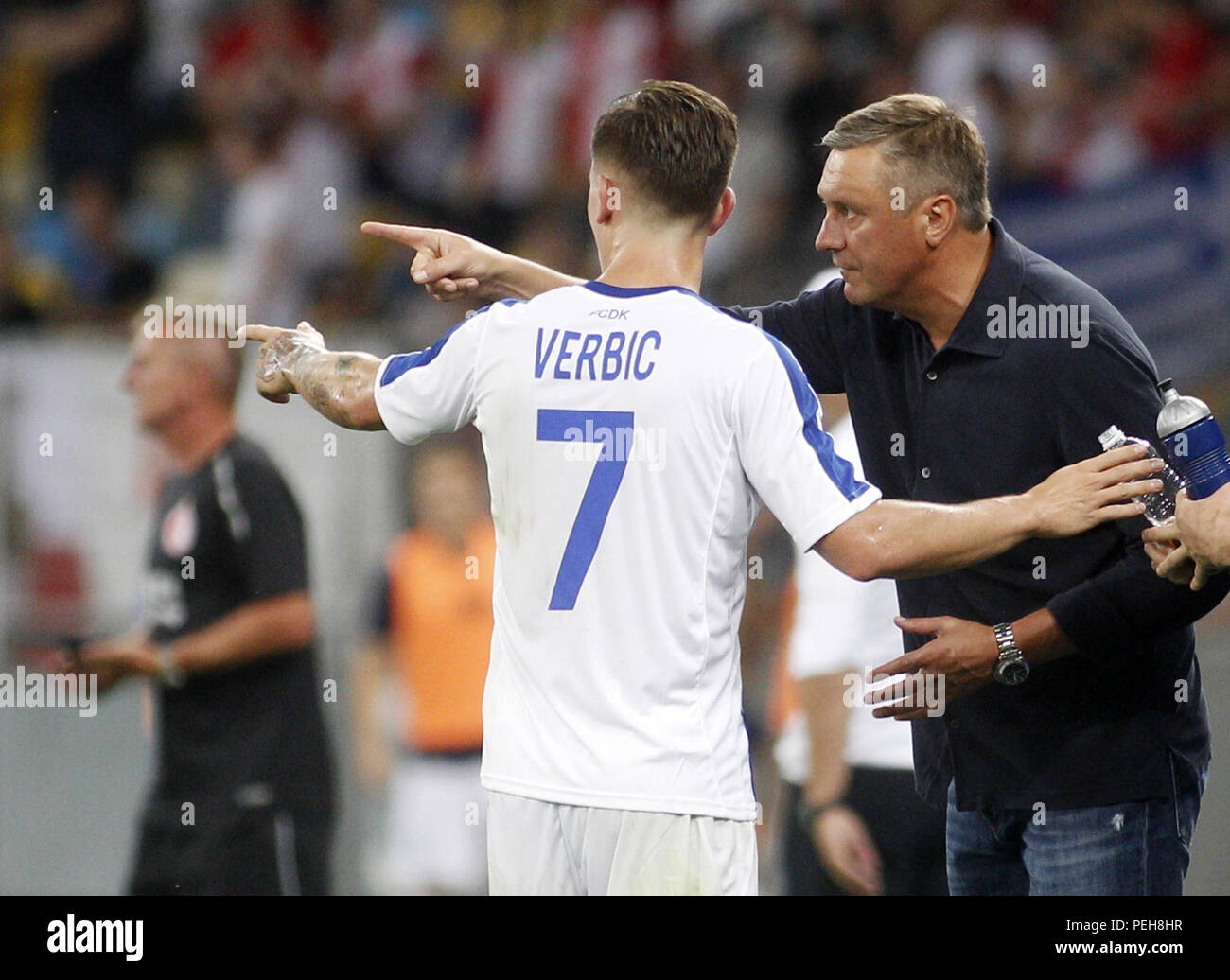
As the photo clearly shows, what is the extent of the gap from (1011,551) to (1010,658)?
224 millimetres

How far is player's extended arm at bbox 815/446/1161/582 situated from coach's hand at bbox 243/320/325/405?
1.16 meters

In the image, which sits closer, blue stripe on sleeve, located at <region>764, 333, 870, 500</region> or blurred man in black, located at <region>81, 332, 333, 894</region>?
blue stripe on sleeve, located at <region>764, 333, 870, 500</region>

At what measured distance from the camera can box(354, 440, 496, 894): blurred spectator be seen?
Answer: 6227 millimetres

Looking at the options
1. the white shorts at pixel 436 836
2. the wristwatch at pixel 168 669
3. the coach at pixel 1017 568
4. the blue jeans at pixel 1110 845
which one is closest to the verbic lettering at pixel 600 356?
the coach at pixel 1017 568

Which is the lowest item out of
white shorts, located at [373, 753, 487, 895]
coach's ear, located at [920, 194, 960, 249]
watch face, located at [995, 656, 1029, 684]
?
white shorts, located at [373, 753, 487, 895]

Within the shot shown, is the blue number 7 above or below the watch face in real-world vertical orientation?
above

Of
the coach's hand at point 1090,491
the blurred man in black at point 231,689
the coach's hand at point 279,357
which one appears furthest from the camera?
the blurred man in black at point 231,689

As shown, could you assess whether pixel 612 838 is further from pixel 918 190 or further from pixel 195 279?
pixel 195 279

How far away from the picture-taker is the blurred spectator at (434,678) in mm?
6227

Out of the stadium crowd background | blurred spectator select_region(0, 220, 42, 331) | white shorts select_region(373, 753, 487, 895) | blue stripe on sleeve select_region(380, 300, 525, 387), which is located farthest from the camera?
blurred spectator select_region(0, 220, 42, 331)
